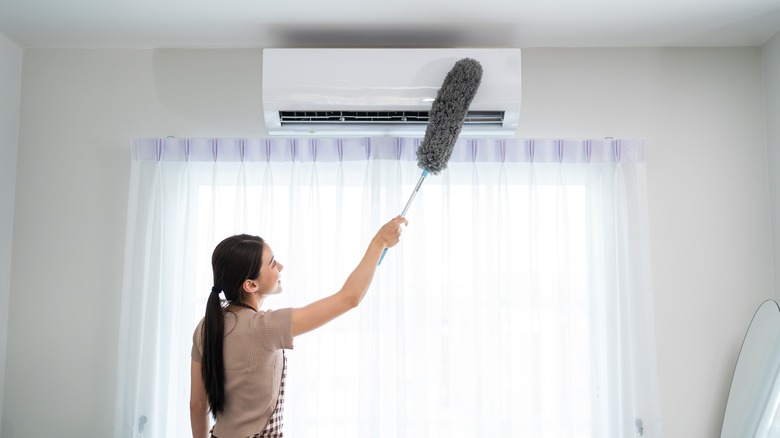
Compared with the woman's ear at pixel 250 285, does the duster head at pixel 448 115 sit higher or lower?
higher

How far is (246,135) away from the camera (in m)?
2.45

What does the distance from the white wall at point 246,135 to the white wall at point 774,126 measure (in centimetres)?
4

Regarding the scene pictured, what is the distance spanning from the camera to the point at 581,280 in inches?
93.1

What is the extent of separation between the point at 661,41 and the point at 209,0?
1.69 m

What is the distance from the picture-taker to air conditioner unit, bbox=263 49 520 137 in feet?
7.11

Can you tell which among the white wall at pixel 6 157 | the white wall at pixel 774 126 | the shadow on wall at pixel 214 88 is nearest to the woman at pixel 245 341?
the shadow on wall at pixel 214 88

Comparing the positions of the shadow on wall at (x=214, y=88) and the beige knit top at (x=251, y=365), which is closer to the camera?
the beige knit top at (x=251, y=365)

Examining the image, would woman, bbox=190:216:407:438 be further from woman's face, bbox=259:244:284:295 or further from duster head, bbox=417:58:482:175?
duster head, bbox=417:58:482:175

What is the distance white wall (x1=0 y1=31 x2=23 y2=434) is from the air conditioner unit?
3.46ft

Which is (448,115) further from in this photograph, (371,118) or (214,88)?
(214,88)

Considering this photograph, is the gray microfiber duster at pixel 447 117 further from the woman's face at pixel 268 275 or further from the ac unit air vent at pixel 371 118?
the woman's face at pixel 268 275

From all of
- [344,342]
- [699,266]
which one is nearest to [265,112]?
[344,342]

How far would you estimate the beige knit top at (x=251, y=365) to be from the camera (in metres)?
1.63

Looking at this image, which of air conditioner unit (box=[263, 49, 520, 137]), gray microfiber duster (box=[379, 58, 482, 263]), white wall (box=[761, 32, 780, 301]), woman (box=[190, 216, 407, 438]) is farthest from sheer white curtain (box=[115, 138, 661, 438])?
woman (box=[190, 216, 407, 438])
